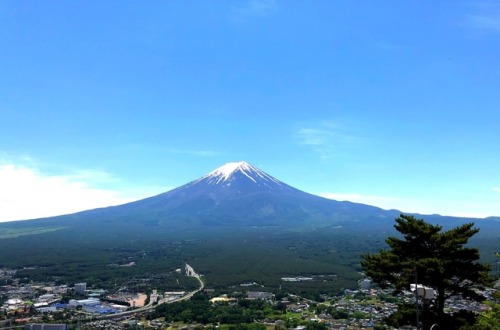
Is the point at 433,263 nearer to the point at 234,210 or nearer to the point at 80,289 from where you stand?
the point at 80,289

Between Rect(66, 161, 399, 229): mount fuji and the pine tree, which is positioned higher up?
Rect(66, 161, 399, 229): mount fuji

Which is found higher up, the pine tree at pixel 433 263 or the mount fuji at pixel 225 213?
the mount fuji at pixel 225 213

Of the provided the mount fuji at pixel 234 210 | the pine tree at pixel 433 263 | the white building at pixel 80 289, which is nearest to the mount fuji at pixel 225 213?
the mount fuji at pixel 234 210

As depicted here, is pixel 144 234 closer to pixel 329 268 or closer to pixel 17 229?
pixel 17 229

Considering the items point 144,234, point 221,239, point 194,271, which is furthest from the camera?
point 144,234

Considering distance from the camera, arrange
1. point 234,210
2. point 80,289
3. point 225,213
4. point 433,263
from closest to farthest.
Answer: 1. point 433,263
2. point 80,289
3. point 225,213
4. point 234,210

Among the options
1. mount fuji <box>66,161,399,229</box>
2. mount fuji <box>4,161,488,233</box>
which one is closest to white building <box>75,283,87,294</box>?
mount fuji <box>4,161,488,233</box>

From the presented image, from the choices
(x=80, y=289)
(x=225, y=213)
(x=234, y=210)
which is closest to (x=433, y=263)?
(x=80, y=289)

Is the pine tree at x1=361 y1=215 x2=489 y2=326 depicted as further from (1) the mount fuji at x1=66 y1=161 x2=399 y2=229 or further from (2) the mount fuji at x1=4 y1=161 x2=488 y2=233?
(1) the mount fuji at x1=66 y1=161 x2=399 y2=229

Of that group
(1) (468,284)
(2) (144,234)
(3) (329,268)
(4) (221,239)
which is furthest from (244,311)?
(2) (144,234)

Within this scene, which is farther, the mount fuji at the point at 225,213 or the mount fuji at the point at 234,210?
the mount fuji at the point at 234,210

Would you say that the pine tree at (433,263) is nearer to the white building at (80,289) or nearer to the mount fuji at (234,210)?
the white building at (80,289)
